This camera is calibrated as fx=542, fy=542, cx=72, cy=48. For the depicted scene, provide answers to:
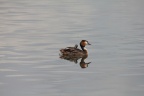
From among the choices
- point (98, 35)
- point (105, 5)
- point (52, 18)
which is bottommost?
point (98, 35)

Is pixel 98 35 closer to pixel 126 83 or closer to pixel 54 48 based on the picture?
pixel 54 48

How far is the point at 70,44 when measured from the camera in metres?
26.1

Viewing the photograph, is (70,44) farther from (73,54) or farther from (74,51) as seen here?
(74,51)

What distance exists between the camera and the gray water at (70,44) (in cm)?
1750

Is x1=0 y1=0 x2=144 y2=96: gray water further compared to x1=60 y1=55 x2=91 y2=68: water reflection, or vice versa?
x1=60 y1=55 x2=91 y2=68: water reflection

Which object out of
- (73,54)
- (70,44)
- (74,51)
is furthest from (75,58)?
(70,44)

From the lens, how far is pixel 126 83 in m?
18.0

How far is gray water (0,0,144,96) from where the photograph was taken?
57.4 feet

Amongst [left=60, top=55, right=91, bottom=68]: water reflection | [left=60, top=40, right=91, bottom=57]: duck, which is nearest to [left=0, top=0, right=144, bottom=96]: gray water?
[left=60, top=55, right=91, bottom=68]: water reflection

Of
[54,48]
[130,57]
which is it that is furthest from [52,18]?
[130,57]

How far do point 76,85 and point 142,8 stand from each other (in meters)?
25.9

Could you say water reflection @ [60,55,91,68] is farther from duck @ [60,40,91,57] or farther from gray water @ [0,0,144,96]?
gray water @ [0,0,144,96]

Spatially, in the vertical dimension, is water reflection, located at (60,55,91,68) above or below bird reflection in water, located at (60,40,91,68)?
below

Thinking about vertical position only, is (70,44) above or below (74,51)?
above
